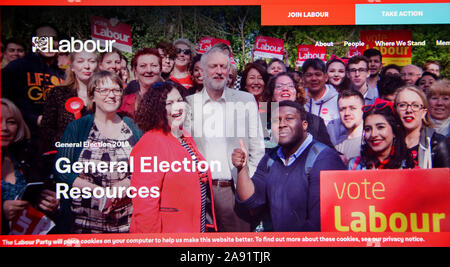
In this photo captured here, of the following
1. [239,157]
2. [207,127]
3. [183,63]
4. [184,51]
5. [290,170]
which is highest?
[184,51]

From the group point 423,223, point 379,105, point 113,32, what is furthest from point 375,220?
point 113,32

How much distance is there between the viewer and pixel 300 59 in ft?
10.3

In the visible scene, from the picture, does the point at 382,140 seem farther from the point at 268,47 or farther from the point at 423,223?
the point at 268,47

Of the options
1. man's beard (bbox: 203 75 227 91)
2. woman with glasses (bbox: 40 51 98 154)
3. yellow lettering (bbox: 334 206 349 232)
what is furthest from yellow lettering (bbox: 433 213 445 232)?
woman with glasses (bbox: 40 51 98 154)

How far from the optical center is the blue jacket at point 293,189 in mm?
3105

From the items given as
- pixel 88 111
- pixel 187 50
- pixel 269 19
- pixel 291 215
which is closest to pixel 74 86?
pixel 88 111

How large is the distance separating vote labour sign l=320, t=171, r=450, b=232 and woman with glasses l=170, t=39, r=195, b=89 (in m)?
1.47

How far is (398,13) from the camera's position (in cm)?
311

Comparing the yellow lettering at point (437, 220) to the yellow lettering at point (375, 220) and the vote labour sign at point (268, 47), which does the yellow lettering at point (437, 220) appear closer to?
the yellow lettering at point (375, 220)

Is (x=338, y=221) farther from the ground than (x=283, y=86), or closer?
closer

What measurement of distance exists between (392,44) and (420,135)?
841 mm

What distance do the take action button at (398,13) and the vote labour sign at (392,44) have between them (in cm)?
10

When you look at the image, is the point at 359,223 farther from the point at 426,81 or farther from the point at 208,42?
the point at 208,42

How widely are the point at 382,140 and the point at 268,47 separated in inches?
51.1
